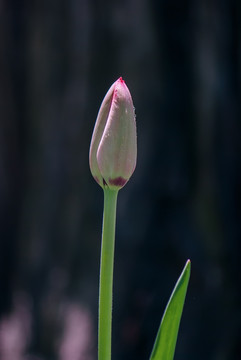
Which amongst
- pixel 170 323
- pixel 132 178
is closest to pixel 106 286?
pixel 170 323

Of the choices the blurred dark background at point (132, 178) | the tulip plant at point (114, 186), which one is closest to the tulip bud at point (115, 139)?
the tulip plant at point (114, 186)

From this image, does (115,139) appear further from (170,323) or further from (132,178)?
(132,178)

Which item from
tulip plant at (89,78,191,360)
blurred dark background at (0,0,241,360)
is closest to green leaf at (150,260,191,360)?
tulip plant at (89,78,191,360)

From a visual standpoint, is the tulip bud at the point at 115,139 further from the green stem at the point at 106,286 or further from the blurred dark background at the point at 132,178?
the blurred dark background at the point at 132,178

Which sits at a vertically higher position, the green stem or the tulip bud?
the tulip bud

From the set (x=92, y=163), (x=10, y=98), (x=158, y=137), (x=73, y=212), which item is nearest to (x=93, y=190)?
(x=73, y=212)

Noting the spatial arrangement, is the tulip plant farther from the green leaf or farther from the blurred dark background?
the blurred dark background
